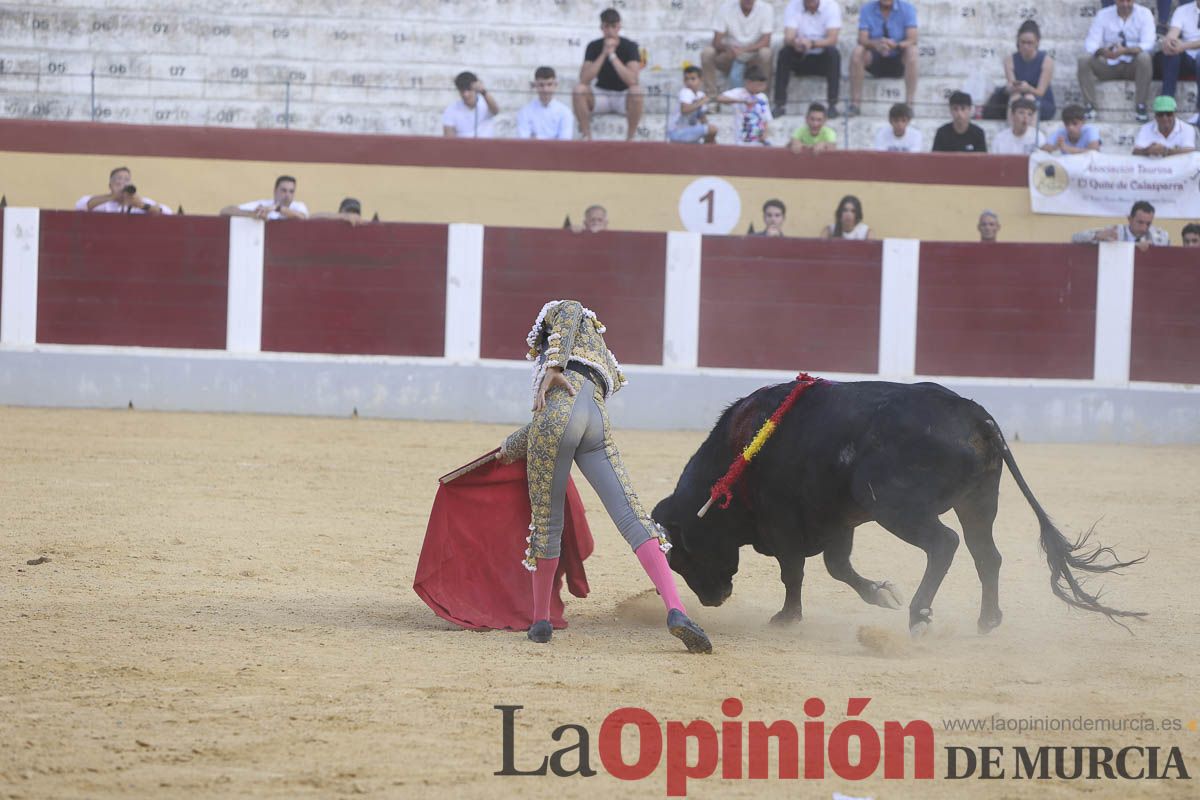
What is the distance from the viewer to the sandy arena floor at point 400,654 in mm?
3145

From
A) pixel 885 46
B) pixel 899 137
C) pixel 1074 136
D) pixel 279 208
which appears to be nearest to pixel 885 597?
pixel 279 208

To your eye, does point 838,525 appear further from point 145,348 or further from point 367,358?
point 145,348

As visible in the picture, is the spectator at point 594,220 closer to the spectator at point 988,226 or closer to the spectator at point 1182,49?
the spectator at point 988,226

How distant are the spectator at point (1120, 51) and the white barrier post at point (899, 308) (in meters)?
2.63

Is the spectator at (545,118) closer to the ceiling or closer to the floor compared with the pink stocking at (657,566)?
closer to the ceiling

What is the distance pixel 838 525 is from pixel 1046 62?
8.07 meters

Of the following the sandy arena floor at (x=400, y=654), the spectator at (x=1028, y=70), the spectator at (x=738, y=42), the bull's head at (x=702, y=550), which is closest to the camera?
the sandy arena floor at (x=400, y=654)

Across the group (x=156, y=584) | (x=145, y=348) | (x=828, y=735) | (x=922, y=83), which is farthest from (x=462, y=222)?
(x=828, y=735)

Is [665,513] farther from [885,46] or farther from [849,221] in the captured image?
[885,46]

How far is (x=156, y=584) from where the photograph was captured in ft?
17.0

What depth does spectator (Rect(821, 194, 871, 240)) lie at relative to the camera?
10641 mm

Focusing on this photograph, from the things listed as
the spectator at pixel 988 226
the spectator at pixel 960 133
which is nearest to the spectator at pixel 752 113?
the spectator at pixel 960 133

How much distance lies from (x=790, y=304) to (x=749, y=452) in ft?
18.8

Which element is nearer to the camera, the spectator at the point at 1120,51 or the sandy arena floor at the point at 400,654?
the sandy arena floor at the point at 400,654
